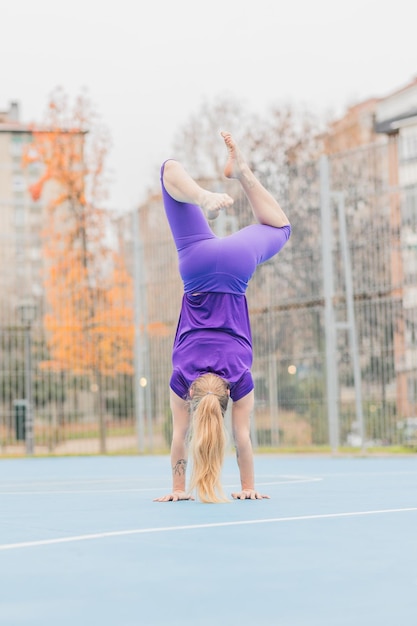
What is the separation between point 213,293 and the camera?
20.3 ft

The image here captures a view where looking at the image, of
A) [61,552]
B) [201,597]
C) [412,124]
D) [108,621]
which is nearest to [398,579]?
[201,597]

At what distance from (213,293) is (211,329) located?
0.64ft

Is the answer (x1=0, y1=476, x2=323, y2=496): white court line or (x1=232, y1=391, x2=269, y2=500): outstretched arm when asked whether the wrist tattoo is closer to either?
(x1=232, y1=391, x2=269, y2=500): outstretched arm

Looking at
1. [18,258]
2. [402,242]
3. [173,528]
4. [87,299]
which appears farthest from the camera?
[87,299]

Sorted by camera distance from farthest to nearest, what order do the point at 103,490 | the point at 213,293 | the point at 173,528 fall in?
the point at 103,490 < the point at 213,293 < the point at 173,528

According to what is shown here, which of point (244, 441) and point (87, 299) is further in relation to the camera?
point (87, 299)

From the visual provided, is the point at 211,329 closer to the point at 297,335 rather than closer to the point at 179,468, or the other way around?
the point at 179,468

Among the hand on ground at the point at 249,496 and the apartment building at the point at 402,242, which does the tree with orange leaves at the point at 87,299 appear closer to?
the apartment building at the point at 402,242

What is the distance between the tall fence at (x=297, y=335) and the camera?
48.6 ft

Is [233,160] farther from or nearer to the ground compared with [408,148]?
nearer to the ground

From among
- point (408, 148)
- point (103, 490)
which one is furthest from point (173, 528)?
point (408, 148)

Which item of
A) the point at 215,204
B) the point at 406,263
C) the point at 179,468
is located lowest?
the point at 179,468

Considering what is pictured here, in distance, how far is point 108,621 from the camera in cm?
263

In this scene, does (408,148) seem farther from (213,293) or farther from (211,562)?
(211,562)
